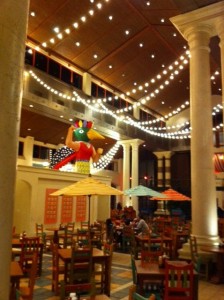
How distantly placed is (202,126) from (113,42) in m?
9.77

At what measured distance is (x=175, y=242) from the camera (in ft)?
29.3

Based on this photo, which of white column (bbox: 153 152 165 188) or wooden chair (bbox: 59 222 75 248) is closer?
wooden chair (bbox: 59 222 75 248)

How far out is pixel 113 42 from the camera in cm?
1580

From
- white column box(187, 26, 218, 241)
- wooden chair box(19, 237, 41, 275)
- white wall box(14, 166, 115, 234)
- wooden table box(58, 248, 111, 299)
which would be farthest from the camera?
white wall box(14, 166, 115, 234)

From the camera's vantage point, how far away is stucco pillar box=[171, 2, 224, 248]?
7.33m

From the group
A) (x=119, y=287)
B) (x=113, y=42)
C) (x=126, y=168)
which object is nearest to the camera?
(x=119, y=287)

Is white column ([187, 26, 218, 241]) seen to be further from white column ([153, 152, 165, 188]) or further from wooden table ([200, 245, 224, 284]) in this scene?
white column ([153, 152, 165, 188])

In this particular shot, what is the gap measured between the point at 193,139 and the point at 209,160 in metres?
0.63

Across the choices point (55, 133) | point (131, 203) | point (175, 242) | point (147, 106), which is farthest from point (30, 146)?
point (175, 242)

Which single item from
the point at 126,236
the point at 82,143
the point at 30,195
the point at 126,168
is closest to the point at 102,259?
the point at 126,236

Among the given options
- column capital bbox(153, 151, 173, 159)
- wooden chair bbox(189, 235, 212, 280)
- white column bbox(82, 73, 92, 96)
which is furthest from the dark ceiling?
wooden chair bbox(189, 235, 212, 280)

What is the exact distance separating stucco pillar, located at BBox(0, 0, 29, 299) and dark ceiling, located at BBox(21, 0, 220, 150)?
9.56m

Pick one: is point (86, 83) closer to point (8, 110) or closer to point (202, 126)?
point (202, 126)

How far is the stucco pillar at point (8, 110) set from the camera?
2.56 meters
